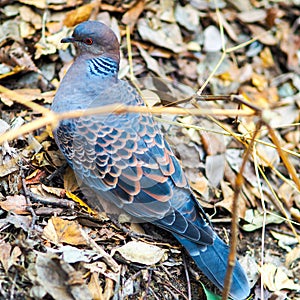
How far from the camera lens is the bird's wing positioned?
3.43 m

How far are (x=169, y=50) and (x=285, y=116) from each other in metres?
1.17

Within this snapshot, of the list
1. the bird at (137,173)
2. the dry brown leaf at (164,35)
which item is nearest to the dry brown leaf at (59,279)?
the bird at (137,173)

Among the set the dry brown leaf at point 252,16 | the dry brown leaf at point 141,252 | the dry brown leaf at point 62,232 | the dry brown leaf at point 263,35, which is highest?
the dry brown leaf at point 252,16

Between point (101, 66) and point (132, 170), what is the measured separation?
83 cm

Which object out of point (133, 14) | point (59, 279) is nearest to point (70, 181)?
point (59, 279)

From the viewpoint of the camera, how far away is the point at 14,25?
181 inches

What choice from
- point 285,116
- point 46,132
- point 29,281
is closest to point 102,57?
point 46,132

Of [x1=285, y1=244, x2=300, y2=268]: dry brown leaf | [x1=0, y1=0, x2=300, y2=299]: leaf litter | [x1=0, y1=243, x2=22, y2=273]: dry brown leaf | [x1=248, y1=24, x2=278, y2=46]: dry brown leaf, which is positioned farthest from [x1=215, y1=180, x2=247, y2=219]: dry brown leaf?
[x1=248, y1=24, x2=278, y2=46]: dry brown leaf

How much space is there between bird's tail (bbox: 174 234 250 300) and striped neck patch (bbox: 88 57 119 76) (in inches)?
47.7

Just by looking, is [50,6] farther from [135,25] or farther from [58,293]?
[58,293]

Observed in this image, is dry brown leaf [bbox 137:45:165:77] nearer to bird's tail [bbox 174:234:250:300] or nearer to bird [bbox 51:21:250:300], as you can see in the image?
bird [bbox 51:21:250:300]

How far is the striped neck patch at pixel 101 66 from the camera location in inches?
152

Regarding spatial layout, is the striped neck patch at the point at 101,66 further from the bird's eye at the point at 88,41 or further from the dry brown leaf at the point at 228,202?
the dry brown leaf at the point at 228,202

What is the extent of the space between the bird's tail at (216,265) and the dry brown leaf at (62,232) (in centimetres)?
62
